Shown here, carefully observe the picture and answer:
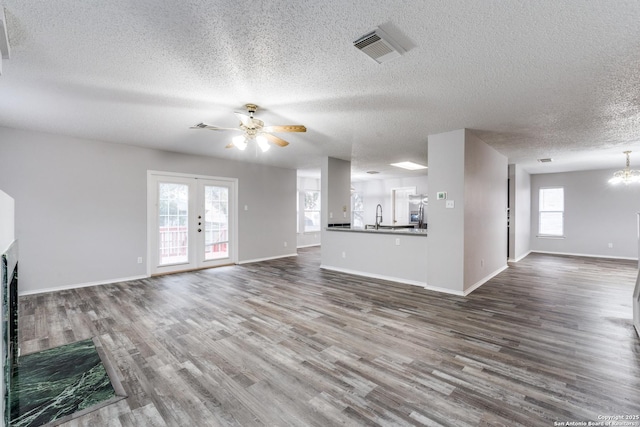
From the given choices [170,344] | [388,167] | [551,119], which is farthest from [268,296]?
[388,167]

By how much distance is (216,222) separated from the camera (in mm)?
6609

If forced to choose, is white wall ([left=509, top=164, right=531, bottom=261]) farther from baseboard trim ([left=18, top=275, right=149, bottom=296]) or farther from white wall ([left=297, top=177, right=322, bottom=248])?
baseboard trim ([left=18, top=275, right=149, bottom=296])

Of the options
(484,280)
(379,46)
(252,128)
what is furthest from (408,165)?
(379,46)

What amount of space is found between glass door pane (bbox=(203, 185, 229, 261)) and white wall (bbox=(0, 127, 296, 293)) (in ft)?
2.16

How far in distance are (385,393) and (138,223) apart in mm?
5260

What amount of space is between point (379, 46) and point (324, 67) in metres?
0.54

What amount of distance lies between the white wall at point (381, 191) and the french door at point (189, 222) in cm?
588

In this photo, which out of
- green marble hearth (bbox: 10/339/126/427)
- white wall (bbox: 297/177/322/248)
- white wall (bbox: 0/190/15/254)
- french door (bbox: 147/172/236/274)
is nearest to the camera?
white wall (bbox: 0/190/15/254)

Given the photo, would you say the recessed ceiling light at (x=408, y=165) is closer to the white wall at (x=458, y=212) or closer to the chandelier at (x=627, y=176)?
the white wall at (x=458, y=212)

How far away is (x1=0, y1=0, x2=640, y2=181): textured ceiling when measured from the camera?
5.95 ft

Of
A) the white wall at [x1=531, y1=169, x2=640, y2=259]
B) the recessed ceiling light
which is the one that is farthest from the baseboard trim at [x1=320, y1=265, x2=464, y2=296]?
the white wall at [x1=531, y1=169, x2=640, y2=259]

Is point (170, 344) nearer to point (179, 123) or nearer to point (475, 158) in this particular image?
point (179, 123)

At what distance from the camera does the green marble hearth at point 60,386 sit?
71.0 inches

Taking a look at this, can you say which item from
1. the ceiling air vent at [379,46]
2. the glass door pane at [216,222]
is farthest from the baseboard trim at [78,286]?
the ceiling air vent at [379,46]
